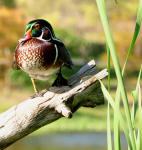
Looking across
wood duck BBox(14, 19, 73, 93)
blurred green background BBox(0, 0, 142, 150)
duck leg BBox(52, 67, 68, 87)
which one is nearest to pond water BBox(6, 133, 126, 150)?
blurred green background BBox(0, 0, 142, 150)

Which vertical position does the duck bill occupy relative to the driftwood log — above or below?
above

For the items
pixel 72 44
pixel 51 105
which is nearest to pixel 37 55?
pixel 51 105

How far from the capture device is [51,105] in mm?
1651

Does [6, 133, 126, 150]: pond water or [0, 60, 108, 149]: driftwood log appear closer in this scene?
[0, 60, 108, 149]: driftwood log

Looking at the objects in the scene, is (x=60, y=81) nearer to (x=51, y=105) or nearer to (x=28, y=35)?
(x=51, y=105)

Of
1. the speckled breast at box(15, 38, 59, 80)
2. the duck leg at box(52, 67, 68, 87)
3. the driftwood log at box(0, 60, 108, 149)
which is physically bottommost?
the driftwood log at box(0, 60, 108, 149)

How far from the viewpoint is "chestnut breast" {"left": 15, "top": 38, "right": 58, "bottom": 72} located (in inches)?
63.5

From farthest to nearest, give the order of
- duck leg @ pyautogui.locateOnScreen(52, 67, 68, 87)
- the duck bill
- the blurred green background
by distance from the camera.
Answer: the blurred green background, duck leg @ pyautogui.locateOnScreen(52, 67, 68, 87), the duck bill

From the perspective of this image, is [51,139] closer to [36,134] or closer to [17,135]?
[36,134]

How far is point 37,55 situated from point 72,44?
14.9 meters

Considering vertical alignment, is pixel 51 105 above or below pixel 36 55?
below

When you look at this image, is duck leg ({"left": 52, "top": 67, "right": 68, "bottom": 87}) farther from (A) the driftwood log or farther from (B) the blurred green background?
(B) the blurred green background

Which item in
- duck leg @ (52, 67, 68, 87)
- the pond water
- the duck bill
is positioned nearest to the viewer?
the duck bill

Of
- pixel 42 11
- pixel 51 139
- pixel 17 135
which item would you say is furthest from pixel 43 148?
pixel 42 11
